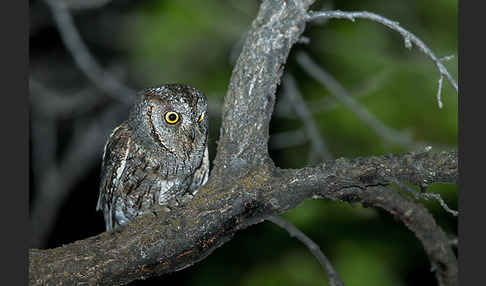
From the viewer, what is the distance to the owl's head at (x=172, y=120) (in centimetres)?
312

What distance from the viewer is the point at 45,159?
6.65 m

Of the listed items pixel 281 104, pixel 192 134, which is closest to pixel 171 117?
pixel 192 134

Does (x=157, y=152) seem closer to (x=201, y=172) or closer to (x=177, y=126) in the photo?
(x=177, y=126)

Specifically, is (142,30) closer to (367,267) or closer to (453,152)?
(367,267)

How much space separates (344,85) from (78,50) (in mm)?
2965

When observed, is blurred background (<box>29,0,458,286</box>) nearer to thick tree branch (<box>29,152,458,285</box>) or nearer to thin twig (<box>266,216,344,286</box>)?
thin twig (<box>266,216,344,286</box>)

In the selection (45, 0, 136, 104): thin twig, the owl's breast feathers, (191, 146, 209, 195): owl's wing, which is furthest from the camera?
(45, 0, 136, 104): thin twig

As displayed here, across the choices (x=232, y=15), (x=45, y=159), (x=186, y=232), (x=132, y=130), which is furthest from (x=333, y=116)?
(x=45, y=159)

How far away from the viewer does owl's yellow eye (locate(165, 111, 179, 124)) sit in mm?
3164

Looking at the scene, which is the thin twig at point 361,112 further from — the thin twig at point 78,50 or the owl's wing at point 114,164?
the thin twig at point 78,50

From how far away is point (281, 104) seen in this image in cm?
570

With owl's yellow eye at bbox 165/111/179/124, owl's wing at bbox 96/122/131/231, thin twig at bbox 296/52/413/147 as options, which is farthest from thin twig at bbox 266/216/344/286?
thin twig at bbox 296/52/413/147

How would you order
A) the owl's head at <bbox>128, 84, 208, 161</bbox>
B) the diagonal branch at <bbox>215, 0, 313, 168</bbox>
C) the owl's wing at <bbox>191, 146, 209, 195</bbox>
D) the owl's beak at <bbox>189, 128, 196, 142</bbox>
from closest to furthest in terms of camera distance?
the diagonal branch at <bbox>215, 0, 313, 168</bbox> → the owl's head at <bbox>128, 84, 208, 161</bbox> → the owl's beak at <bbox>189, 128, 196, 142</bbox> → the owl's wing at <bbox>191, 146, 209, 195</bbox>

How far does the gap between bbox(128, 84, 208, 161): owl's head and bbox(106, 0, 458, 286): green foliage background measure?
166 cm
